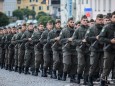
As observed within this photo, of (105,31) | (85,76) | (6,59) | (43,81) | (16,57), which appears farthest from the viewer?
(6,59)

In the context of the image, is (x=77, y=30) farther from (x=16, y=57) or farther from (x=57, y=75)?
(x=16, y=57)

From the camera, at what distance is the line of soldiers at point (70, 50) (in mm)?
21109

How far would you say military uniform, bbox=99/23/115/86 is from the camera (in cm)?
2091

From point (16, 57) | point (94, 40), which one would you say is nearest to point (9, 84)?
point (94, 40)

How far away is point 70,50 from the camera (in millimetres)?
24969

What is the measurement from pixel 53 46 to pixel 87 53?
3.67 m

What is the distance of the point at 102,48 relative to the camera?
21.9 metres

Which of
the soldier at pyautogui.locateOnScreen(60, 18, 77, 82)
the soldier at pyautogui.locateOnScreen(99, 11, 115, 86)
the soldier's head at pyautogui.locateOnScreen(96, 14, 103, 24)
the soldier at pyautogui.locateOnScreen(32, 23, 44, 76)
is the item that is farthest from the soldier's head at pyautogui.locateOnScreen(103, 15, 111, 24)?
the soldier at pyautogui.locateOnScreen(32, 23, 44, 76)

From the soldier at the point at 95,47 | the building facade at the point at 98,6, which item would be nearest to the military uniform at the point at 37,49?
the soldier at the point at 95,47

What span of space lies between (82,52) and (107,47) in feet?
8.32

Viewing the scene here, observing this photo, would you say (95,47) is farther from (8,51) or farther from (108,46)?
(8,51)

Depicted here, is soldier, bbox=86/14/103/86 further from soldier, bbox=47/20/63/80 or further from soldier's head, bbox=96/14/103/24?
soldier, bbox=47/20/63/80

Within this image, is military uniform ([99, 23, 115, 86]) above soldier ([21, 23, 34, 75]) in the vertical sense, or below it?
above

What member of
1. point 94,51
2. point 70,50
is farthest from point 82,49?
point 70,50
